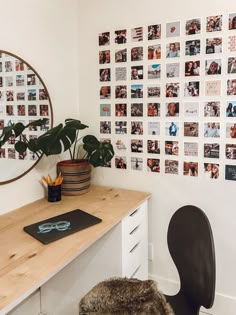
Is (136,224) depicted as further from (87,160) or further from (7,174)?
(7,174)

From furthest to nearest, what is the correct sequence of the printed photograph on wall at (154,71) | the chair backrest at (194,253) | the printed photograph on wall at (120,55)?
the printed photograph on wall at (120,55), the printed photograph on wall at (154,71), the chair backrest at (194,253)

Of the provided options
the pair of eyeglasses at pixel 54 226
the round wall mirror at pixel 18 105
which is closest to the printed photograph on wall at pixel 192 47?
the round wall mirror at pixel 18 105

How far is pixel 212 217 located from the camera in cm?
202

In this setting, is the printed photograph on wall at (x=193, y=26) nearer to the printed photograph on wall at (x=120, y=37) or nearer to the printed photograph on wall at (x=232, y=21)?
the printed photograph on wall at (x=232, y=21)

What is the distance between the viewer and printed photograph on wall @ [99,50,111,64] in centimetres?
224

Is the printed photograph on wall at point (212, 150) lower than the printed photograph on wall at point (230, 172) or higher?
higher

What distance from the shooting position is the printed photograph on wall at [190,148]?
201cm

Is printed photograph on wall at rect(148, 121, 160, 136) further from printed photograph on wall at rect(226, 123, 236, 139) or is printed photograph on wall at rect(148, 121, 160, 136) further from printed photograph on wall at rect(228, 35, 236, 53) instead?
printed photograph on wall at rect(228, 35, 236, 53)

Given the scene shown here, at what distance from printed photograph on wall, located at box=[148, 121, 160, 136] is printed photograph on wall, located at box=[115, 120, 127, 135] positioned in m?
0.20

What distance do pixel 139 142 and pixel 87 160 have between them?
1.33 ft

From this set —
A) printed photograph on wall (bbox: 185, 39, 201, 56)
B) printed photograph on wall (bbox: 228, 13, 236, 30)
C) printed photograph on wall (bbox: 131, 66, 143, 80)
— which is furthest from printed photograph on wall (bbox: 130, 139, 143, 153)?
printed photograph on wall (bbox: 228, 13, 236, 30)

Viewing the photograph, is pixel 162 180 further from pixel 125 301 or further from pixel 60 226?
pixel 125 301

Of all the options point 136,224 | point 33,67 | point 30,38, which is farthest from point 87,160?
point 30,38

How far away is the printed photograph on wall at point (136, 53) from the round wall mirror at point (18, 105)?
2.18ft
